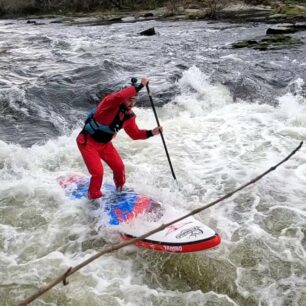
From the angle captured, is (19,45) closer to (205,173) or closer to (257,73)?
(257,73)

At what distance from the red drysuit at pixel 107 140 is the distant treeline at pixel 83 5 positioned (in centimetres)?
3291

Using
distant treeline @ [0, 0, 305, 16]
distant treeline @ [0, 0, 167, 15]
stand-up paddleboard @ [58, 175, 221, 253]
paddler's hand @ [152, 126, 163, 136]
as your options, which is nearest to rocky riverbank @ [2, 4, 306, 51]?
distant treeline @ [0, 0, 305, 16]

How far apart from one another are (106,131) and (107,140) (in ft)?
0.67

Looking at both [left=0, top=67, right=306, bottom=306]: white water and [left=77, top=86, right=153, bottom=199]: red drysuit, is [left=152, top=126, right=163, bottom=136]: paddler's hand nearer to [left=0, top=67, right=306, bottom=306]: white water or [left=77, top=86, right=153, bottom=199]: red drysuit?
[left=77, top=86, right=153, bottom=199]: red drysuit

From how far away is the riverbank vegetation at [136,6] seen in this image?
34531 mm

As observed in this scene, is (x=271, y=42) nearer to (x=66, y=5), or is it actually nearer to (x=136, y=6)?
(x=136, y=6)

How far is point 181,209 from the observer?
21.7 feet

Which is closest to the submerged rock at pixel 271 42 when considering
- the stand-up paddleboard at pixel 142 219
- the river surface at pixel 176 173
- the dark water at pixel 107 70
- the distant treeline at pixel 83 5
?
the dark water at pixel 107 70

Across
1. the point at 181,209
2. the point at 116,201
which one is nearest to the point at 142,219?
the point at 116,201

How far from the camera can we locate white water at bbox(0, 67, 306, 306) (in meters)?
5.01

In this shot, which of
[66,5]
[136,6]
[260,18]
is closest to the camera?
[260,18]

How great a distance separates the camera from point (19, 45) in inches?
923

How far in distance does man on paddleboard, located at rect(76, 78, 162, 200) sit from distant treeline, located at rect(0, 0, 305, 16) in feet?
108

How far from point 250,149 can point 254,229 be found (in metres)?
3.23
